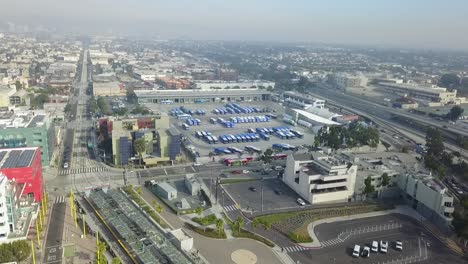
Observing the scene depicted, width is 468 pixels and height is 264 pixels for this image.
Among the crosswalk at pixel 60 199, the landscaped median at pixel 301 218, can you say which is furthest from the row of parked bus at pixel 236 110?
the landscaped median at pixel 301 218

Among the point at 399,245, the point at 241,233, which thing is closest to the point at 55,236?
the point at 241,233

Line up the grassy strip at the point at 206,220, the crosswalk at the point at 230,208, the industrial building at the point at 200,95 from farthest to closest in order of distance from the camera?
the industrial building at the point at 200,95, the crosswalk at the point at 230,208, the grassy strip at the point at 206,220

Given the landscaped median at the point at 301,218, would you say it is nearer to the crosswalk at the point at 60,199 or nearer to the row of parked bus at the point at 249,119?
the crosswalk at the point at 60,199

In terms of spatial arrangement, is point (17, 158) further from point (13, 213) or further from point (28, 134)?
point (28, 134)

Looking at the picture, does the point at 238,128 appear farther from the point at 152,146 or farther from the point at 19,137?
the point at 19,137

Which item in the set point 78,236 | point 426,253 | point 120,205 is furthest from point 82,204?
point 426,253
